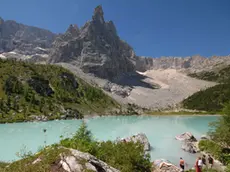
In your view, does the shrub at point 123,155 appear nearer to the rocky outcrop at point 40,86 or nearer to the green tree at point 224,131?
the green tree at point 224,131

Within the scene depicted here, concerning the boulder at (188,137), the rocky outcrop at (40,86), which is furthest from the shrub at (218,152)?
the rocky outcrop at (40,86)

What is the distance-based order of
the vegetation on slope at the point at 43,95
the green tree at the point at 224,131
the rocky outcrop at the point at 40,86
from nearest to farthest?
the green tree at the point at 224,131, the vegetation on slope at the point at 43,95, the rocky outcrop at the point at 40,86

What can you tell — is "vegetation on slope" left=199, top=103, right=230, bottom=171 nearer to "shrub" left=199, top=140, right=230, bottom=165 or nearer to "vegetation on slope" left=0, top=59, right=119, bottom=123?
"shrub" left=199, top=140, right=230, bottom=165

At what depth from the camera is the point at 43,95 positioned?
12288 cm

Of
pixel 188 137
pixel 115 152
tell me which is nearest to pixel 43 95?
pixel 188 137

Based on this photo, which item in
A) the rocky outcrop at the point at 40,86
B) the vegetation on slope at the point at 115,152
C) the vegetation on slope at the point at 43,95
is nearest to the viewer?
the vegetation on slope at the point at 115,152

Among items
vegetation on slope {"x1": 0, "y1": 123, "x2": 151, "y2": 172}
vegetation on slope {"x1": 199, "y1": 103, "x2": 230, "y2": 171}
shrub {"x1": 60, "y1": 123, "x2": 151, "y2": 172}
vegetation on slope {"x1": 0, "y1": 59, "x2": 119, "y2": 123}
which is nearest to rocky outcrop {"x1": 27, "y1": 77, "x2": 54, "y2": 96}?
vegetation on slope {"x1": 0, "y1": 59, "x2": 119, "y2": 123}

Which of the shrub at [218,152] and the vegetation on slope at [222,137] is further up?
the vegetation on slope at [222,137]

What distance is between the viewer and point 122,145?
18766mm

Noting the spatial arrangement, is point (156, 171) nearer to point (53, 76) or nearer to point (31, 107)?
point (31, 107)

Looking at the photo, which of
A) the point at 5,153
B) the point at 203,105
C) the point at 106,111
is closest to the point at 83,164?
the point at 5,153

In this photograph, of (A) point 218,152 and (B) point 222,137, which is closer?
(A) point 218,152

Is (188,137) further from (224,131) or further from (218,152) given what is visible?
(218,152)

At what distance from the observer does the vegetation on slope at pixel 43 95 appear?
324 ft
